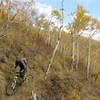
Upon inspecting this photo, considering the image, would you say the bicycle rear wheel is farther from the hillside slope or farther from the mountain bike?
the hillside slope

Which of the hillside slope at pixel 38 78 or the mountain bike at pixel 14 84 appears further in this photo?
the hillside slope at pixel 38 78

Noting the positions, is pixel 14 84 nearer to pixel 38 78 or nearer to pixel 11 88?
pixel 11 88

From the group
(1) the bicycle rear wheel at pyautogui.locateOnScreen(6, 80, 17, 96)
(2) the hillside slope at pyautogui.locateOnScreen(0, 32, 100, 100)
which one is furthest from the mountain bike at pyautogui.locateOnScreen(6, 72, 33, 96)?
(2) the hillside slope at pyautogui.locateOnScreen(0, 32, 100, 100)

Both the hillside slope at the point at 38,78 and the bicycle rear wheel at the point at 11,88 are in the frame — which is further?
the hillside slope at the point at 38,78

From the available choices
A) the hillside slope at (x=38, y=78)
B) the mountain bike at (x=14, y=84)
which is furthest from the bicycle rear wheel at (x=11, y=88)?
the hillside slope at (x=38, y=78)

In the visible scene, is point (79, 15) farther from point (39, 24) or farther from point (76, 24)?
point (39, 24)

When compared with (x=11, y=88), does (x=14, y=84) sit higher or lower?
higher

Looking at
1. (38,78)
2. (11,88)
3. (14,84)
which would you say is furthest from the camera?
(38,78)

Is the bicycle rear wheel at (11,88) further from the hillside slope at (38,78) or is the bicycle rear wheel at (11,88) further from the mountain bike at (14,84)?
the hillside slope at (38,78)

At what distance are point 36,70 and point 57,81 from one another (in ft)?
8.30

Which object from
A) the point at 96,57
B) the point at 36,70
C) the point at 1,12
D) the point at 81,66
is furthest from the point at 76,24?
the point at 96,57

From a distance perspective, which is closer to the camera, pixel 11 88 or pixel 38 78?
pixel 11 88

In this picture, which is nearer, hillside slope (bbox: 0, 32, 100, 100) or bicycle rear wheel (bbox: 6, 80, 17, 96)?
bicycle rear wheel (bbox: 6, 80, 17, 96)

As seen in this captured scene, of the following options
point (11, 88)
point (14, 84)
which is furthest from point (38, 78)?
point (14, 84)
